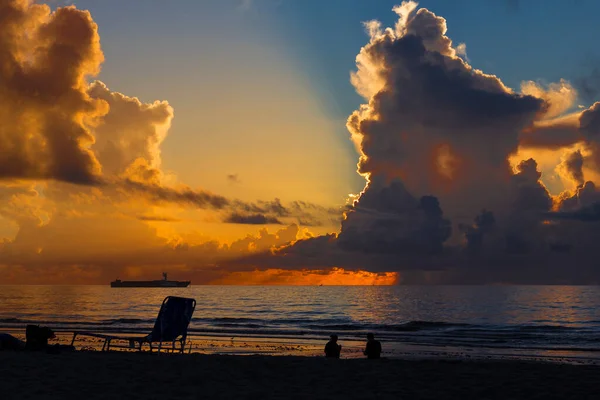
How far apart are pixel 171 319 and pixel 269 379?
19.4ft

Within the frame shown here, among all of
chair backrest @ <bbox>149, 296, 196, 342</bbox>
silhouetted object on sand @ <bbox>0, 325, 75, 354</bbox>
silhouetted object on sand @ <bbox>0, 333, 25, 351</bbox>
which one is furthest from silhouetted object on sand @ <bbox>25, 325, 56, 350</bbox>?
chair backrest @ <bbox>149, 296, 196, 342</bbox>

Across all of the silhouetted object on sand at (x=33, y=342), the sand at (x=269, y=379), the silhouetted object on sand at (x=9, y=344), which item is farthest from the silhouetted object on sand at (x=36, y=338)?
the sand at (x=269, y=379)

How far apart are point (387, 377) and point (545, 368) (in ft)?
17.7

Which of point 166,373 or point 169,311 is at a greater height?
point 169,311

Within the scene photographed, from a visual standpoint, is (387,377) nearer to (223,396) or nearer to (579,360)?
(223,396)

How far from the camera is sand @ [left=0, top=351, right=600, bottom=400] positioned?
1345 centimetres

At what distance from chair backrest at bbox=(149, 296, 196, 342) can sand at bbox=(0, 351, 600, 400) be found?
95cm

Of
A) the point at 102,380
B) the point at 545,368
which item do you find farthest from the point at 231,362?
the point at 545,368

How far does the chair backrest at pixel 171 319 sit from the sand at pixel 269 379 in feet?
3.13

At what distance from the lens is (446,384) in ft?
49.6

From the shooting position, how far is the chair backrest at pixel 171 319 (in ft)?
66.4

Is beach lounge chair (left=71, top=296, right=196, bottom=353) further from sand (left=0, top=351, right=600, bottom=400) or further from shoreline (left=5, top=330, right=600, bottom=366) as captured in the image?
shoreline (left=5, top=330, right=600, bottom=366)

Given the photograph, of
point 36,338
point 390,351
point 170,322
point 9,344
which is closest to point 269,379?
point 170,322

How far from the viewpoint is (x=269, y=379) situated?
1565 centimetres
